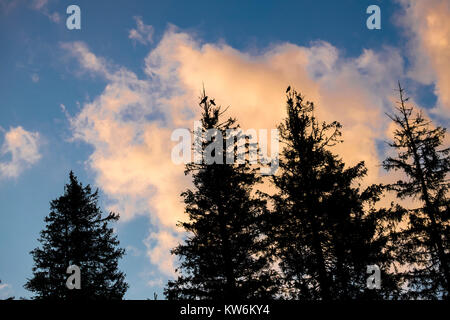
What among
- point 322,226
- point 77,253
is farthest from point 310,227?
point 77,253

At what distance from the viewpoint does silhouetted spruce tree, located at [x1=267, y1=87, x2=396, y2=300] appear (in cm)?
1098

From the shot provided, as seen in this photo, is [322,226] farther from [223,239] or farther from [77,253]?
[77,253]

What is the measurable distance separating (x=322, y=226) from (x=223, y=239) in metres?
4.36

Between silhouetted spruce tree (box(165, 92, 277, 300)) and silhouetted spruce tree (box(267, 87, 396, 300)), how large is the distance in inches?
53.0

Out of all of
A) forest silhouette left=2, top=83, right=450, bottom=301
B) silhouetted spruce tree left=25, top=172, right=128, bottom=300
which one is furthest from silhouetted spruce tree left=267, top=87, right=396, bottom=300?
silhouetted spruce tree left=25, top=172, right=128, bottom=300

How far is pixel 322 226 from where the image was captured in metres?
11.5

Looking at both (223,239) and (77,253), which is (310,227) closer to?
(223,239)

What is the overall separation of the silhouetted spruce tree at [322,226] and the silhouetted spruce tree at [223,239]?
1.35m

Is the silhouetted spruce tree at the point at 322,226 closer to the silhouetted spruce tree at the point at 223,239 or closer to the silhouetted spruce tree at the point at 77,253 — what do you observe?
the silhouetted spruce tree at the point at 223,239

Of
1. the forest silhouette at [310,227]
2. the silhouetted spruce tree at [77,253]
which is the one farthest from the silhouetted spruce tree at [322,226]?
the silhouetted spruce tree at [77,253]

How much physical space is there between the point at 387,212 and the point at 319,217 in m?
3.54

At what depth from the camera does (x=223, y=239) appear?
512 inches
